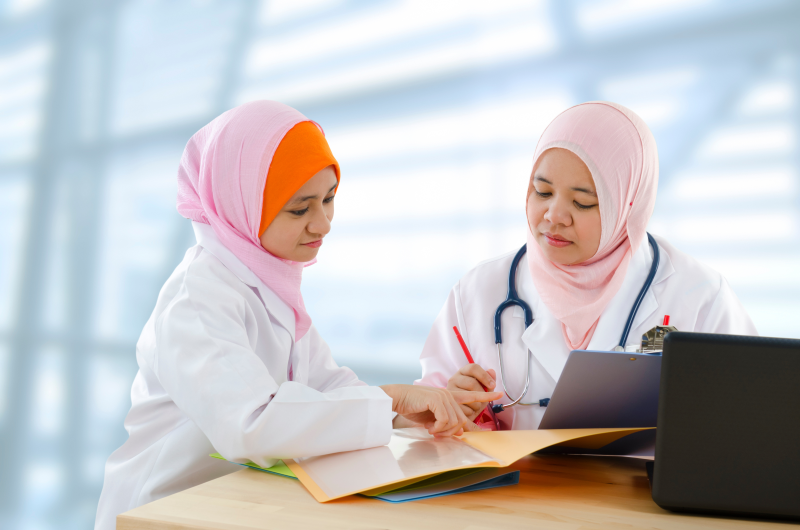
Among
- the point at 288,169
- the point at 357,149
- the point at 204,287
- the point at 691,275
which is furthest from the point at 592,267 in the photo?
the point at 357,149

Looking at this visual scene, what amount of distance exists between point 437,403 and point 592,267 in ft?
1.92

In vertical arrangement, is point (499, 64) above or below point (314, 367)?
above

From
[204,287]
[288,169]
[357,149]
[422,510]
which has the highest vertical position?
[357,149]

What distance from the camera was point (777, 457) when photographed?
60 centimetres

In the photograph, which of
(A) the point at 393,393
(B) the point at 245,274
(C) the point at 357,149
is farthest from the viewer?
(C) the point at 357,149

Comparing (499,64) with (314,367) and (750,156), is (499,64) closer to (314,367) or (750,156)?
(750,156)

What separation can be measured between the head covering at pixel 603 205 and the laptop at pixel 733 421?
2.23 feet

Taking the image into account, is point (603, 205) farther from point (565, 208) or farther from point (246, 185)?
point (246, 185)

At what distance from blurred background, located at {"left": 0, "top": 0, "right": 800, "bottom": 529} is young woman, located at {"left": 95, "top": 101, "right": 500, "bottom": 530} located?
44.7 inches

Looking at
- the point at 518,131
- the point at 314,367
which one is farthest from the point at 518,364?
the point at 518,131

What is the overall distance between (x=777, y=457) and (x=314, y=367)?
92cm

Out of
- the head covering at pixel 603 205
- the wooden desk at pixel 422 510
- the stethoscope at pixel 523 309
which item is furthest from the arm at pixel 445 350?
the wooden desk at pixel 422 510

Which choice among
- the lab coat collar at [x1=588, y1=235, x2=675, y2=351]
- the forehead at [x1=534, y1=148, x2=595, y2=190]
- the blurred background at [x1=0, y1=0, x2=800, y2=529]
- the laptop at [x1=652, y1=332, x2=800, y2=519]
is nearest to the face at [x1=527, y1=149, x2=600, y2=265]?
the forehead at [x1=534, y1=148, x2=595, y2=190]

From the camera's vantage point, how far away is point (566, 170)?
4.13 ft
